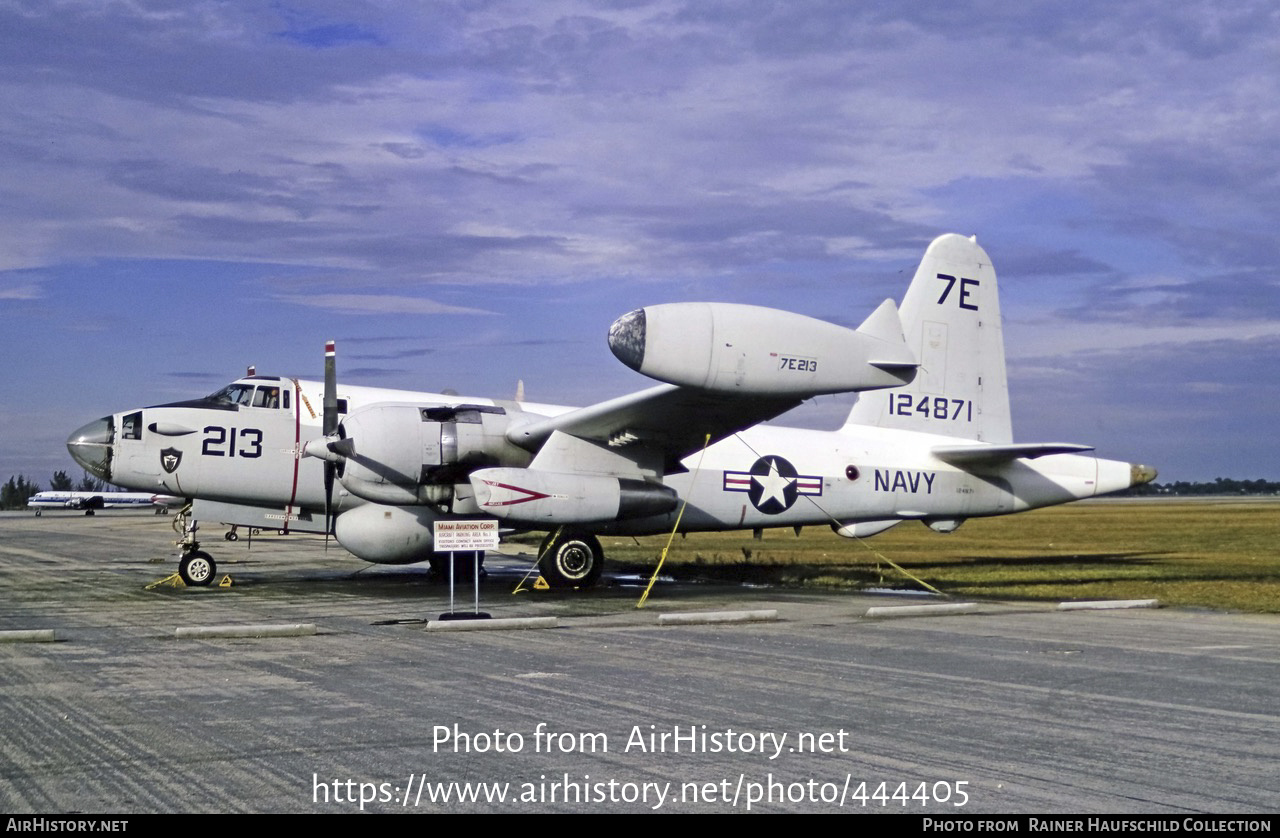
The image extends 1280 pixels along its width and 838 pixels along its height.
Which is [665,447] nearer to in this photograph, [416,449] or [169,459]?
[416,449]

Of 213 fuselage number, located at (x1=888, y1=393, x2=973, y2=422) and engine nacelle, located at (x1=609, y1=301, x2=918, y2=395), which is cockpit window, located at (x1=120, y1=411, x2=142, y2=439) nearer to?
engine nacelle, located at (x1=609, y1=301, x2=918, y2=395)

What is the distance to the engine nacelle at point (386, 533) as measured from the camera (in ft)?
61.6

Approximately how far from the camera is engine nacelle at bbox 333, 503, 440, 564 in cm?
1877

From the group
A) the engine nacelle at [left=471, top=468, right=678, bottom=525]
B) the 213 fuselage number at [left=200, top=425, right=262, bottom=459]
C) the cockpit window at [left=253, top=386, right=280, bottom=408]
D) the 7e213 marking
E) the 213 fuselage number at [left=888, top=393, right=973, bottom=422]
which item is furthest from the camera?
the 213 fuselage number at [left=888, top=393, right=973, bottom=422]

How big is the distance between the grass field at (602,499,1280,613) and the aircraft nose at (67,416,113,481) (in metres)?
11.5

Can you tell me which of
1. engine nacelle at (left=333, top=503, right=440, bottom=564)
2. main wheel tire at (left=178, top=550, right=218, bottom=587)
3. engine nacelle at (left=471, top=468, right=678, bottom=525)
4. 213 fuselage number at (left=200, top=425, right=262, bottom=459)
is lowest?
main wheel tire at (left=178, top=550, right=218, bottom=587)

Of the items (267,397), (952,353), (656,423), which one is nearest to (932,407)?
(952,353)

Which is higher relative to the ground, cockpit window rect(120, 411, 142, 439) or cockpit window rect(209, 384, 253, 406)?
cockpit window rect(209, 384, 253, 406)

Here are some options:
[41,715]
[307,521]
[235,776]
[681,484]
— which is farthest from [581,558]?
[235,776]

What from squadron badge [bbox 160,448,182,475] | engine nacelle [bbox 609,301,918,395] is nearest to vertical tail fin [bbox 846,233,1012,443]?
engine nacelle [bbox 609,301,918,395]

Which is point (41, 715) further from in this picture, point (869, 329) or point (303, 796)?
point (869, 329)

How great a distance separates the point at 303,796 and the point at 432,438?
12671mm

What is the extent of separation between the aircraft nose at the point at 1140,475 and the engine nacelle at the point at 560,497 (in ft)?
31.1

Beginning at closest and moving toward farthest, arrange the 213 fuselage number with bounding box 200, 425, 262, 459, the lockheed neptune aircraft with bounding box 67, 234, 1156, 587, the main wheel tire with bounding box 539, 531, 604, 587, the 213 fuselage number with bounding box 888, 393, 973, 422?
the lockheed neptune aircraft with bounding box 67, 234, 1156, 587 → the main wheel tire with bounding box 539, 531, 604, 587 → the 213 fuselage number with bounding box 200, 425, 262, 459 → the 213 fuselage number with bounding box 888, 393, 973, 422
